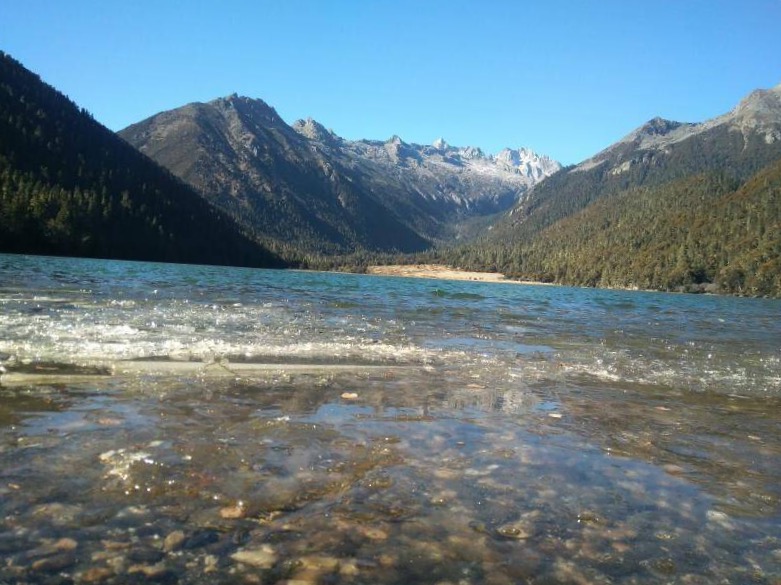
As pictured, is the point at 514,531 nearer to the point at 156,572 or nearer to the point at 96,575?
the point at 156,572

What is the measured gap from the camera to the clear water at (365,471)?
466 centimetres

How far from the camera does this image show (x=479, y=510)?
5781mm

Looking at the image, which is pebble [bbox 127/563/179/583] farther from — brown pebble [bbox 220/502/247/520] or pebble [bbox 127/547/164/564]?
brown pebble [bbox 220/502/247/520]

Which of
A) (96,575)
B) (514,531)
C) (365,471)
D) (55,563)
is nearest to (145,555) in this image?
(96,575)

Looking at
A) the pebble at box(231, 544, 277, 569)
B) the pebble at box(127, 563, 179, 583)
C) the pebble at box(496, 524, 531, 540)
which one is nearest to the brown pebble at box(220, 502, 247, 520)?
the pebble at box(231, 544, 277, 569)

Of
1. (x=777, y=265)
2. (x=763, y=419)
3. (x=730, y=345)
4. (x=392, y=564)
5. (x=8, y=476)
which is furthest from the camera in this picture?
(x=777, y=265)

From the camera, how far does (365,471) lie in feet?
22.0

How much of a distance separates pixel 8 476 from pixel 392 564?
14.3 feet

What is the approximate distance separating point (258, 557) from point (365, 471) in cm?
229

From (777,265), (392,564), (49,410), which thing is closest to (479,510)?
(392,564)

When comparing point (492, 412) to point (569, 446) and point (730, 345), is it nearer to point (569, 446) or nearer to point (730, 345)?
point (569, 446)

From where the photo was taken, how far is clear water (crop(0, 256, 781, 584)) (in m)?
4.66

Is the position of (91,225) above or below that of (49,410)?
above

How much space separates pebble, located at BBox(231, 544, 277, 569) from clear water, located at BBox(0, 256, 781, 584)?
0.03 meters
